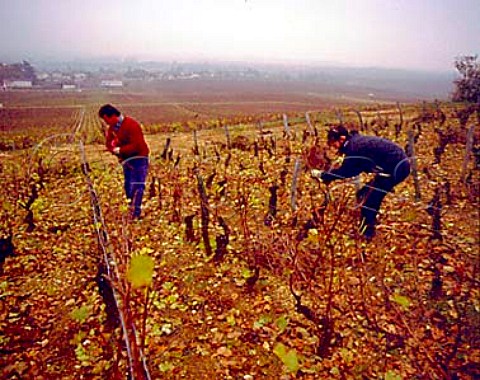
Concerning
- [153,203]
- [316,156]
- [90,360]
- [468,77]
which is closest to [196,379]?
[90,360]

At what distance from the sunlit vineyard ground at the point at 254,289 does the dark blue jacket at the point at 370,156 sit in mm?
307

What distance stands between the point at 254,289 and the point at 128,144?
2.52 metres

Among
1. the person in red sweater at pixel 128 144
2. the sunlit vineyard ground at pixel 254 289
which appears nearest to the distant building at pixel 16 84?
the sunlit vineyard ground at pixel 254 289

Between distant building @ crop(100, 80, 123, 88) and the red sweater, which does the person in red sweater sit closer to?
the red sweater

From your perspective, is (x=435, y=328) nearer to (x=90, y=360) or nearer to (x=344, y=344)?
(x=344, y=344)

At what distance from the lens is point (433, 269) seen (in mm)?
3689

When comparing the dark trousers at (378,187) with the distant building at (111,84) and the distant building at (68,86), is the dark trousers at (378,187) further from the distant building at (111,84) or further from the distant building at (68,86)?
the distant building at (111,84)

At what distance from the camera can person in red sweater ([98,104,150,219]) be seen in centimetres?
474

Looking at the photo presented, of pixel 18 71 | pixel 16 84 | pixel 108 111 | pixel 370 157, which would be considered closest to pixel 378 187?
pixel 370 157

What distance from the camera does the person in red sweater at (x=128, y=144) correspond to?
474 centimetres

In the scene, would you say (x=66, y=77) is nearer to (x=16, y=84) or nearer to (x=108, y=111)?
(x=16, y=84)

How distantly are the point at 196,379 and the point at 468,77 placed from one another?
56.3 feet

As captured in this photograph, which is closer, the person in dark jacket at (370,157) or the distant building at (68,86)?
the person in dark jacket at (370,157)

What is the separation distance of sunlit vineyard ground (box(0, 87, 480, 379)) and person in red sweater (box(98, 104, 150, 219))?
61cm
